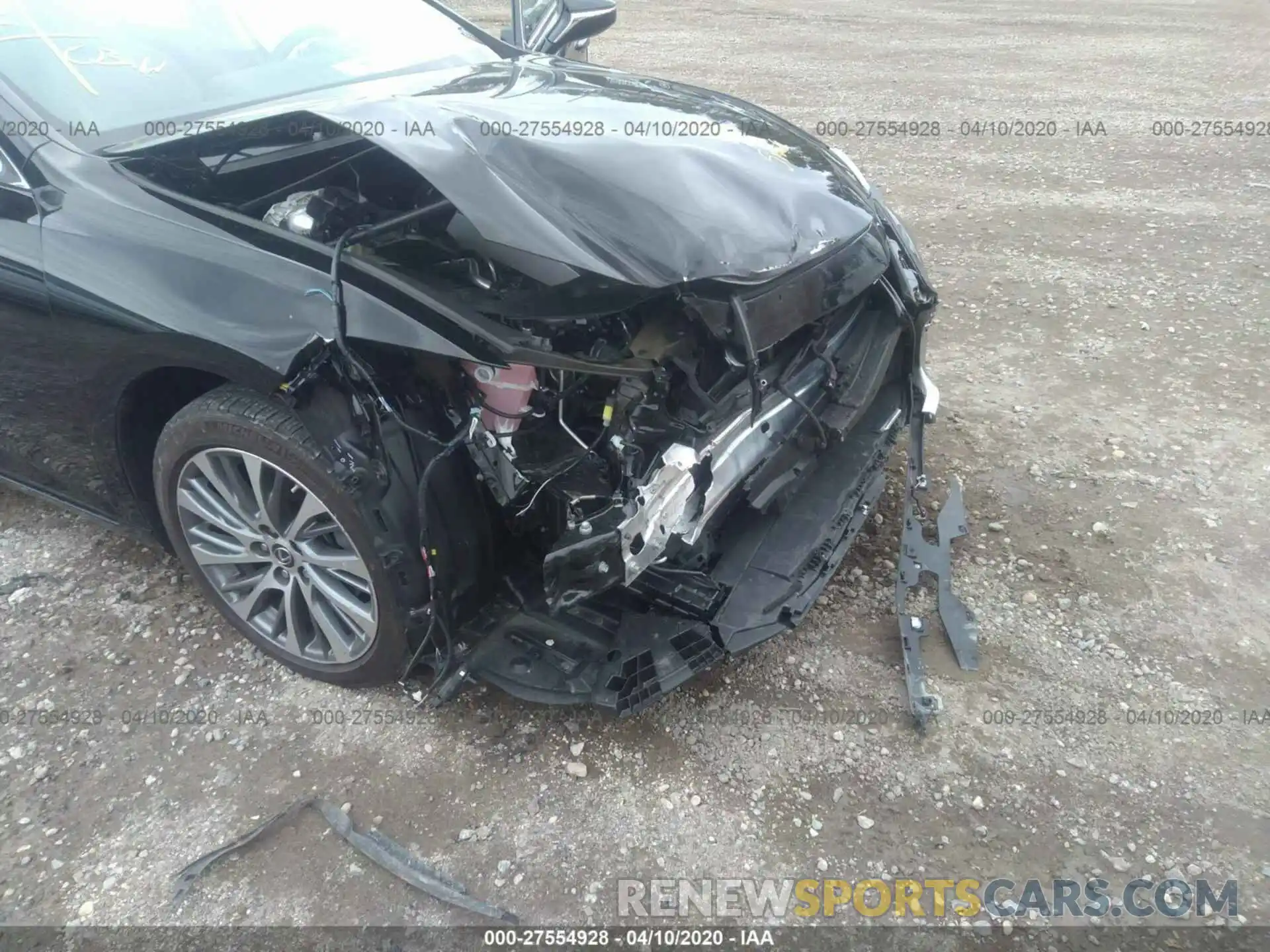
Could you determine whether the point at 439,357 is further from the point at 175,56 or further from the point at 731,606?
the point at 175,56

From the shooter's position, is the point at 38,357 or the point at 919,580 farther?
the point at 919,580

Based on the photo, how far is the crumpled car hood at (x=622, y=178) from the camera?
1959 millimetres

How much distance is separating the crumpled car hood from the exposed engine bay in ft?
0.21

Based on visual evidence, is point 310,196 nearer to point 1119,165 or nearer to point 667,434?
point 667,434

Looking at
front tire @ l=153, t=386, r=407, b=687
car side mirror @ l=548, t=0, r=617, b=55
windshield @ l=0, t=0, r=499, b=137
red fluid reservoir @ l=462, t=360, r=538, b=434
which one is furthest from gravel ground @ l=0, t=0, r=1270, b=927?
car side mirror @ l=548, t=0, r=617, b=55

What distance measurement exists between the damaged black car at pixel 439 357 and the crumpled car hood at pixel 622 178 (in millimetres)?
11

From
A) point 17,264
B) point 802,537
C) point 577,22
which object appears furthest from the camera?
point 577,22

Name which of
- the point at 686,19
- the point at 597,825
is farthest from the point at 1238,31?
the point at 597,825

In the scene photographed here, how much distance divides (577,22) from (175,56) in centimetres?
178

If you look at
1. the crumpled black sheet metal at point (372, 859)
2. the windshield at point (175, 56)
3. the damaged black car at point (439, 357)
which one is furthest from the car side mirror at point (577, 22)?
the crumpled black sheet metal at point (372, 859)

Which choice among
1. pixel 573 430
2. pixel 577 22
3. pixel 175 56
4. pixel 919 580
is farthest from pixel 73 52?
pixel 919 580

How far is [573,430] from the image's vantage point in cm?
216

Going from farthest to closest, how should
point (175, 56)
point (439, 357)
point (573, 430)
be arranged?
point (175, 56) → point (573, 430) → point (439, 357)

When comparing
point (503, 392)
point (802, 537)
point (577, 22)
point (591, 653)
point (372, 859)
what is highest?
point (577, 22)
